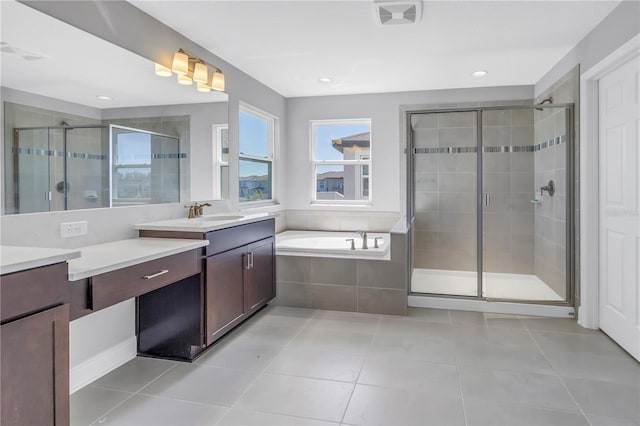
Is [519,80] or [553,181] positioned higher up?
[519,80]

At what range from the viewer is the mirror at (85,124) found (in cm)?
188

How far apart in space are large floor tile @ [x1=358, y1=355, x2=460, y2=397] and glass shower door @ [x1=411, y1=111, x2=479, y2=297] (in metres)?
1.40

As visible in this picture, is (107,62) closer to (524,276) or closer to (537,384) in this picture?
(537,384)

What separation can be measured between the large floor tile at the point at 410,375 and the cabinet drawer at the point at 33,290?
162 cm

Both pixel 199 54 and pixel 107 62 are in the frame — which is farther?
pixel 199 54

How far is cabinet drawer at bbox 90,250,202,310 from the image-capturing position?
179cm

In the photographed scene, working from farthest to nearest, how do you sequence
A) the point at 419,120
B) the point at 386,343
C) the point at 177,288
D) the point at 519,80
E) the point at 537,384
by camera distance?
the point at 519,80 → the point at 419,120 → the point at 386,343 → the point at 177,288 → the point at 537,384

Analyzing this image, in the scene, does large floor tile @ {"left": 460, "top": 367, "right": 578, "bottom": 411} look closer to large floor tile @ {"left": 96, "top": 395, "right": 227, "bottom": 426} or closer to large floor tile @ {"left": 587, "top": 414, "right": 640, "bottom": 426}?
large floor tile @ {"left": 587, "top": 414, "right": 640, "bottom": 426}

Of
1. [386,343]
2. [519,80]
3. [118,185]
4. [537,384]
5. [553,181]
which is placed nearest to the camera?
[537,384]

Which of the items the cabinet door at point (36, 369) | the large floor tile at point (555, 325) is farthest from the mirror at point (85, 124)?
the large floor tile at point (555, 325)

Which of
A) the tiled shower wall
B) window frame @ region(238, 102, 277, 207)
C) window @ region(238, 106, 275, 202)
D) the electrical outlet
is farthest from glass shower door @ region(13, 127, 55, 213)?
the tiled shower wall

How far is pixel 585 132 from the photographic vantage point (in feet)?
10.2

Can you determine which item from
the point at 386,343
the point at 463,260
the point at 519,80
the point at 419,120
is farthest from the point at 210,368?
the point at 519,80

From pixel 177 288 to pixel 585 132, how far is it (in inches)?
127
